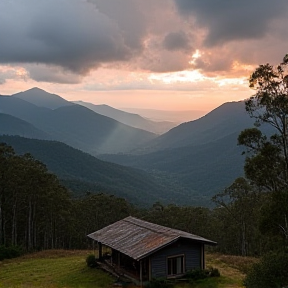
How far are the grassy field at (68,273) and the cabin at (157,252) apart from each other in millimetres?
1578

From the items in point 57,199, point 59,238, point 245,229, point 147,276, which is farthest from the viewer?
point 59,238

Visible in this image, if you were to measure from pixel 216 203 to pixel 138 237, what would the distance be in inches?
1337

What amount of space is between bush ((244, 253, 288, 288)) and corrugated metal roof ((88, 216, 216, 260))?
10079mm

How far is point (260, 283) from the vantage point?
55.5 feet

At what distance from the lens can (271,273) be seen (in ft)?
55.2

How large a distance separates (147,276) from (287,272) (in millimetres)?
12728

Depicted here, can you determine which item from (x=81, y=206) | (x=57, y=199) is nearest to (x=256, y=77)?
(x=57, y=199)

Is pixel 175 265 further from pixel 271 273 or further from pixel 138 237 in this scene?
pixel 271 273

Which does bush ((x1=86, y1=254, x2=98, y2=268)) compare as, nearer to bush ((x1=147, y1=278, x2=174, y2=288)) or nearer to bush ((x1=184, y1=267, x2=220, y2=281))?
bush ((x1=147, y1=278, x2=174, y2=288))

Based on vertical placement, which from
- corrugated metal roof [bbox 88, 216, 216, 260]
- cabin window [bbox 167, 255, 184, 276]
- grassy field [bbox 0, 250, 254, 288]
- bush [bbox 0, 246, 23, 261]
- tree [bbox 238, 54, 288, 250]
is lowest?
bush [bbox 0, 246, 23, 261]

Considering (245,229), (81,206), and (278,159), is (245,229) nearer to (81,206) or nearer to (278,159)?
(81,206)

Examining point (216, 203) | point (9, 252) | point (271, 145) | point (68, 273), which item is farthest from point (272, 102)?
point (216, 203)

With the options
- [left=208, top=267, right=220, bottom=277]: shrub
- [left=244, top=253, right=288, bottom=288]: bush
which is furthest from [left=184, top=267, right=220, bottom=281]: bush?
[left=244, top=253, right=288, bottom=288]: bush

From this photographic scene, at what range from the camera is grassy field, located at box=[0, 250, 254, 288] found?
89.4ft
